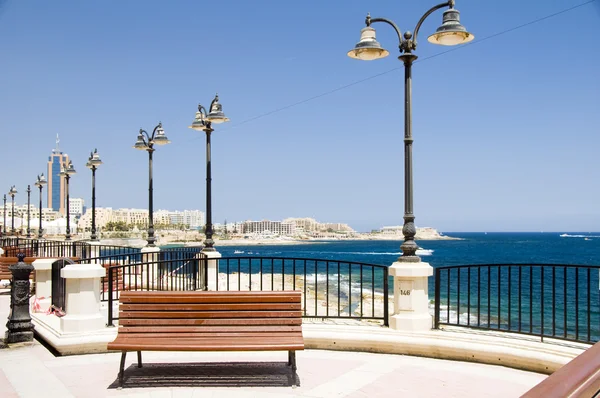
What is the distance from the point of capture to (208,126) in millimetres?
15492

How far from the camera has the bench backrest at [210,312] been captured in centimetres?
593

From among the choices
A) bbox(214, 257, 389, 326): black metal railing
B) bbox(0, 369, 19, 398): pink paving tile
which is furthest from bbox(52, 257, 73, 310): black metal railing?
bbox(0, 369, 19, 398): pink paving tile

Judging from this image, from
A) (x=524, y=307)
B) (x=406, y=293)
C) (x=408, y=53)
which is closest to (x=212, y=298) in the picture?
(x=406, y=293)

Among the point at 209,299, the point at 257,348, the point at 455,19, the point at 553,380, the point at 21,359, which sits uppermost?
the point at 455,19

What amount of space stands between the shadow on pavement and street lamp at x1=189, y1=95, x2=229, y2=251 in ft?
28.1

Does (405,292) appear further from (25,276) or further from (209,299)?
(25,276)

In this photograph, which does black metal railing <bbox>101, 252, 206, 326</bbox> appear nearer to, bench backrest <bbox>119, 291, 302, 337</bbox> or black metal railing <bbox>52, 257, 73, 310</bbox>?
black metal railing <bbox>52, 257, 73, 310</bbox>

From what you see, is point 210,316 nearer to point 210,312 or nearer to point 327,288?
point 210,312

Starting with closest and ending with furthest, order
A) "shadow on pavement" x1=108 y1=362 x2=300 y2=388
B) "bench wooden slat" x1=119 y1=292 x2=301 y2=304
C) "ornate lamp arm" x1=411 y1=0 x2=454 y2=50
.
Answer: "shadow on pavement" x1=108 y1=362 x2=300 y2=388
"bench wooden slat" x1=119 y1=292 x2=301 y2=304
"ornate lamp arm" x1=411 y1=0 x2=454 y2=50

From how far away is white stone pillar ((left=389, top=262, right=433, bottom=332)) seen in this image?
736cm

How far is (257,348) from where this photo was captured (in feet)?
Answer: 18.5

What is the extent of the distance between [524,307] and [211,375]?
3213cm

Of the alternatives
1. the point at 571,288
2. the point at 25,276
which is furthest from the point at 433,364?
the point at 571,288

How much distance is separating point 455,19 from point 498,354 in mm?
4289
